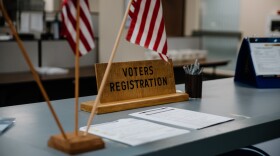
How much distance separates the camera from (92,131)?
109 cm

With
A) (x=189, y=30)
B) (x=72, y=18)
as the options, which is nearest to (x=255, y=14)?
(x=189, y=30)

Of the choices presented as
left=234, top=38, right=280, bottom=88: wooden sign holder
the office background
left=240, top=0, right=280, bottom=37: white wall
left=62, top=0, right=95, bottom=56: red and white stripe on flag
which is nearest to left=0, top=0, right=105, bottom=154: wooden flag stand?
left=62, top=0, right=95, bottom=56: red and white stripe on flag

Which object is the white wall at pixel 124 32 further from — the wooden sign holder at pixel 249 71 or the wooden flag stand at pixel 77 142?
the wooden flag stand at pixel 77 142

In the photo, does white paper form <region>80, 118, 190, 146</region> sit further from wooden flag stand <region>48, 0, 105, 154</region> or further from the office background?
the office background

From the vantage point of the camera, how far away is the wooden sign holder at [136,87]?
1.37m

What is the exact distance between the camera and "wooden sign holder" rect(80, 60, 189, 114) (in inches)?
54.1

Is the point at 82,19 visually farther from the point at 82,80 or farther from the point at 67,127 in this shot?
the point at 82,80

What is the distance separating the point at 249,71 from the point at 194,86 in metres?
0.53

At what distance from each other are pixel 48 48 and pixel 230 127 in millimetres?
3361

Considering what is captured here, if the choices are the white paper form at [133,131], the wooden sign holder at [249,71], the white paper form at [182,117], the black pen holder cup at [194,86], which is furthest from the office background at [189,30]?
the white paper form at [133,131]

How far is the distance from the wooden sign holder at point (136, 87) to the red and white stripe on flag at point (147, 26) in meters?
0.17

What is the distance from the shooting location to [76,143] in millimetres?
912

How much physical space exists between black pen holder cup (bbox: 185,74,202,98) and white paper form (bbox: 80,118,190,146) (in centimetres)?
46

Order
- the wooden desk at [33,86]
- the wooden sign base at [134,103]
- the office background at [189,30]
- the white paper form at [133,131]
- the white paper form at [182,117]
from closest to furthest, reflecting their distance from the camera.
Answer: the white paper form at [133,131]
the white paper form at [182,117]
the wooden sign base at [134,103]
the wooden desk at [33,86]
the office background at [189,30]
